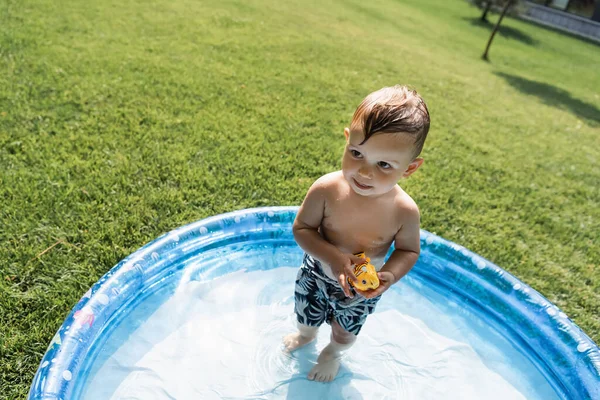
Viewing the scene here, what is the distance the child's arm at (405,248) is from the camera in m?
2.08

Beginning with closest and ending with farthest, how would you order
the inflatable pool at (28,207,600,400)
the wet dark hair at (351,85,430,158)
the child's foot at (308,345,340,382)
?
the wet dark hair at (351,85,430,158) → the inflatable pool at (28,207,600,400) → the child's foot at (308,345,340,382)

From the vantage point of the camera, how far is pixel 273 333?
2721 millimetres

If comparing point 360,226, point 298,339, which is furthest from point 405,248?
point 298,339

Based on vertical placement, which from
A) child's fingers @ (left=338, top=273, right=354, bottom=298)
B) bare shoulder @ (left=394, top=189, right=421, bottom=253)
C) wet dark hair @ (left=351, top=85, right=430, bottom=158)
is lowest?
child's fingers @ (left=338, top=273, right=354, bottom=298)

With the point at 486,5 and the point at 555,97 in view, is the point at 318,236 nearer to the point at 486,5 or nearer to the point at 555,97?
the point at 555,97

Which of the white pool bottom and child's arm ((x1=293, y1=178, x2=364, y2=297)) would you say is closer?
child's arm ((x1=293, y1=178, x2=364, y2=297))

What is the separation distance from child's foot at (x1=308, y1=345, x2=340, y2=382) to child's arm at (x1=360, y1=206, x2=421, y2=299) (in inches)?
26.9

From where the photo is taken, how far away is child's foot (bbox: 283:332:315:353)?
2.62 meters

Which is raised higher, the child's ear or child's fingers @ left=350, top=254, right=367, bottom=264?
the child's ear

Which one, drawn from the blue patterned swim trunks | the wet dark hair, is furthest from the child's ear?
the blue patterned swim trunks

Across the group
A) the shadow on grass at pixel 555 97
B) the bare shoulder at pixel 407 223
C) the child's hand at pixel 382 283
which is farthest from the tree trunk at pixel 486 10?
the child's hand at pixel 382 283

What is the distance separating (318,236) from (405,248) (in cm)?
40

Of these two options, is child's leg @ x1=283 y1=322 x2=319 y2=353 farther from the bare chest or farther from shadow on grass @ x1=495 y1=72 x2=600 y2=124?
shadow on grass @ x1=495 y1=72 x2=600 y2=124

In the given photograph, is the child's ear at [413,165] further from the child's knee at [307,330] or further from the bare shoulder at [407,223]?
the child's knee at [307,330]
